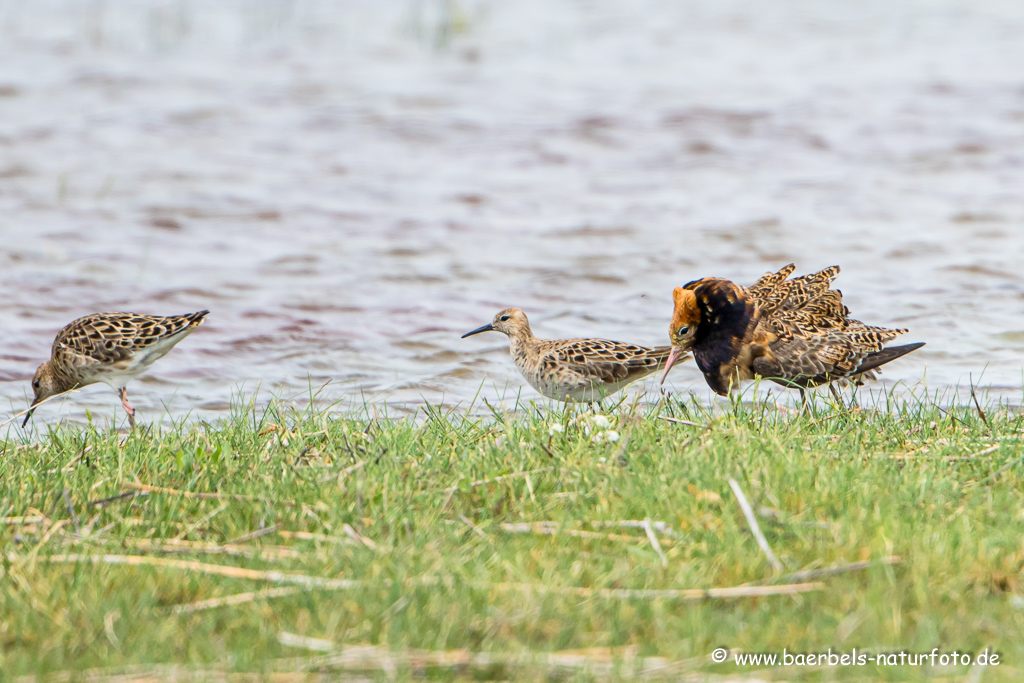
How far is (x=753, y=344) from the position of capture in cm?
752

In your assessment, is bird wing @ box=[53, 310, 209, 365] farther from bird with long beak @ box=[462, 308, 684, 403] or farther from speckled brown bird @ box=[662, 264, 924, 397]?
speckled brown bird @ box=[662, 264, 924, 397]

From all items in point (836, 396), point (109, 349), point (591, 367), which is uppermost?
point (836, 396)

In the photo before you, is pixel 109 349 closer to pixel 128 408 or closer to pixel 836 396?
pixel 128 408

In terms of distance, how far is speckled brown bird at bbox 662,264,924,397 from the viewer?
295 inches

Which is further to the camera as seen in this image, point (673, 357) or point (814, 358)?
point (673, 357)

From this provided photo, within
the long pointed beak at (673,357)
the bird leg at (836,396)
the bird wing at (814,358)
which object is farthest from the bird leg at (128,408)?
the bird leg at (836,396)

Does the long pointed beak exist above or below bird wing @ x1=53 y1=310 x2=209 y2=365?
above

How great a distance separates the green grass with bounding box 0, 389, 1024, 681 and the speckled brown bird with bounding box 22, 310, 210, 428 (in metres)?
2.13

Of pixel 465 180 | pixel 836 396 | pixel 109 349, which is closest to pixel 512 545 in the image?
pixel 836 396

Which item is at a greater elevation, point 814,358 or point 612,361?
point 814,358

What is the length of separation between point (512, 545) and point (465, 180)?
11472 mm

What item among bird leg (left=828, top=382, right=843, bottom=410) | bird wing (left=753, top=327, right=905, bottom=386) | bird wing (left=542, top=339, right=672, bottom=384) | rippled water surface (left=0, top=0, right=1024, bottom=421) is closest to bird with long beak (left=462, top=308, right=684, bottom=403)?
A: bird wing (left=542, top=339, right=672, bottom=384)

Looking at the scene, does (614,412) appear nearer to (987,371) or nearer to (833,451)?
(833,451)

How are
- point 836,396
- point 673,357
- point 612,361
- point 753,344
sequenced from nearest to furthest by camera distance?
1. point 836,396
2. point 753,344
3. point 673,357
4. point 612,361
